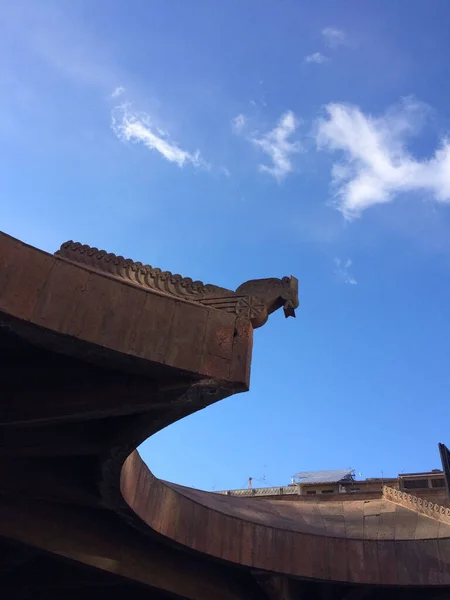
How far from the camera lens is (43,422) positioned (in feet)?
22.9

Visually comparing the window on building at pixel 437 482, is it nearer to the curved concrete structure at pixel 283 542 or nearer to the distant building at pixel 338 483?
the distant building at pixel 338 483

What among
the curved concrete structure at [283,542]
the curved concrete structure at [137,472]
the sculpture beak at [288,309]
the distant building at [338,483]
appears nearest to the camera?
the curved concrete structure at [137,472]

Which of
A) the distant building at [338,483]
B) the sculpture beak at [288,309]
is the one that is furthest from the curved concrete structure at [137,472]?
the distant building at [338,483]

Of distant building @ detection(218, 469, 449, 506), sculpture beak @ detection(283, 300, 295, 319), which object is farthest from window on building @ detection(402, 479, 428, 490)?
sculpture beak @ detection(283, 300, 295, 319)

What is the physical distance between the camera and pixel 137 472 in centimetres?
1023

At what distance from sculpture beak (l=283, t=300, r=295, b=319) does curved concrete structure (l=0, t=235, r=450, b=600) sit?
0.03 metres

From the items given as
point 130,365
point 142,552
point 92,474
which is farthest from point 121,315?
point 142,552

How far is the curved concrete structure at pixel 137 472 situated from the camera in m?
5.96

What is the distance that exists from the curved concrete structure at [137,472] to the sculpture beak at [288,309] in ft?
0.08

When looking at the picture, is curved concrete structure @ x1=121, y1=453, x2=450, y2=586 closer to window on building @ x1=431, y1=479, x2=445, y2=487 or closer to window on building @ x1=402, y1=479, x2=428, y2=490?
window on building @ x1=402, y1=479, x2=428, y2=490

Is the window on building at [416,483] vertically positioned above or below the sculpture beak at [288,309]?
above

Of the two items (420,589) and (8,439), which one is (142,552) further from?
(420,589)

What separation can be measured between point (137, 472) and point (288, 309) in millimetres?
4398

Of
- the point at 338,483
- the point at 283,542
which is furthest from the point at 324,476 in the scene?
the point at 283,542
